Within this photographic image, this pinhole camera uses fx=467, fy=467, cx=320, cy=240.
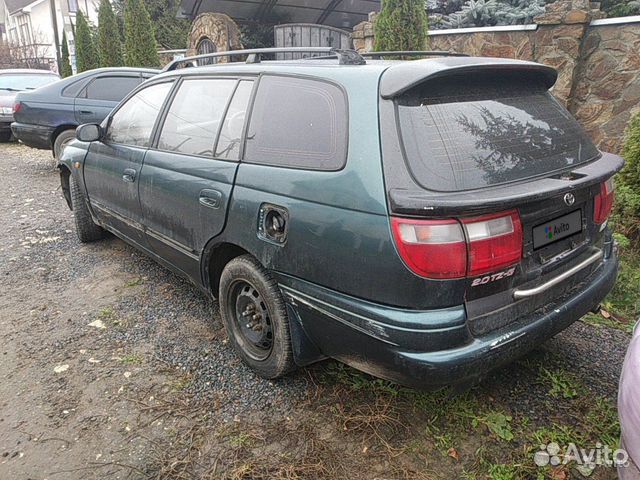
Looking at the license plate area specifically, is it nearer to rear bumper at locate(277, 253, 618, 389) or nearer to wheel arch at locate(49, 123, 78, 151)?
rear bumper at locate(277, 253, 618, 389)

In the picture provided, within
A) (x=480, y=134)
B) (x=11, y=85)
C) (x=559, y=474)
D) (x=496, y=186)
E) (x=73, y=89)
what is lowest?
(x=559, y=474)

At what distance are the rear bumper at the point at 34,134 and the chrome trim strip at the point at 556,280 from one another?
8091 millimetres

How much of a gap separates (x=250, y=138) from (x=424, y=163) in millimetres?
1064

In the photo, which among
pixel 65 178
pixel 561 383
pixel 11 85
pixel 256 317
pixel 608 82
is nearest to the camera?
pixel 561 383

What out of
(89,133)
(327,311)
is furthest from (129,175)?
(327,311)

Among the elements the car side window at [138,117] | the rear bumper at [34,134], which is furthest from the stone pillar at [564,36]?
the rear bumper at [34,134]

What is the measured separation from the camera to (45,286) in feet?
13.0

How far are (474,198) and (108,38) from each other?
13668 mm

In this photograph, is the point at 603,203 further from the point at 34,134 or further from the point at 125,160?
the point at 34,134

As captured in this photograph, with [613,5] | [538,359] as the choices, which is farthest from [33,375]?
[613,5]

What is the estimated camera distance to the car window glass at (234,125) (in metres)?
2.62

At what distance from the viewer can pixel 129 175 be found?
11.5 ft

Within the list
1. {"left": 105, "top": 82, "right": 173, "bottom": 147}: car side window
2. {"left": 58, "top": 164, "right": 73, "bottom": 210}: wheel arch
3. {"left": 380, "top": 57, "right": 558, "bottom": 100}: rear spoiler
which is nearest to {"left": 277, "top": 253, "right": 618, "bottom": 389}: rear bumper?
{"left": 380, "top": 57, "right": 558, "bottom": 100}: rear spoiler

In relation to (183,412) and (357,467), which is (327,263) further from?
(183,412)
